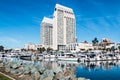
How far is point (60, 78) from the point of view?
18.5 m

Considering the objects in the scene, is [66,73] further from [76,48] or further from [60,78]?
[76,48]

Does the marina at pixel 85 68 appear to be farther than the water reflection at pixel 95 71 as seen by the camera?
No

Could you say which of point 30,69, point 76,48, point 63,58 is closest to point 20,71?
point 30,69

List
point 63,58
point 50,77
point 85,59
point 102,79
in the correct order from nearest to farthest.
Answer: point 50,77
point 102,79
point 85,59
point 63,58

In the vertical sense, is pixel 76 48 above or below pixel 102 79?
above

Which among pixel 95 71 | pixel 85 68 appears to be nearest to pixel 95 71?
pixel 95 71

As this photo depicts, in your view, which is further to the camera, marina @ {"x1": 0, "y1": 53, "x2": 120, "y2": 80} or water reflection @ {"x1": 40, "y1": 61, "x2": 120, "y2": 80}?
water reflection @ {"x1": 40, "y1": 61, "x2": 120, "y2": 80}

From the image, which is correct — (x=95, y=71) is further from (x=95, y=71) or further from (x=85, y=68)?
(x=85, y=68)

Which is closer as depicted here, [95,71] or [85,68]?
[95,71]

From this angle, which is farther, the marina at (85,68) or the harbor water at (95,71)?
the harbor water at (95,71)

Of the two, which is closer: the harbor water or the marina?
the marina

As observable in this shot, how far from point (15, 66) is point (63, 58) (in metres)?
69.3

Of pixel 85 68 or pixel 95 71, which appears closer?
pixel 95 71

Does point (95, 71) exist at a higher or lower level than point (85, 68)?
lower
